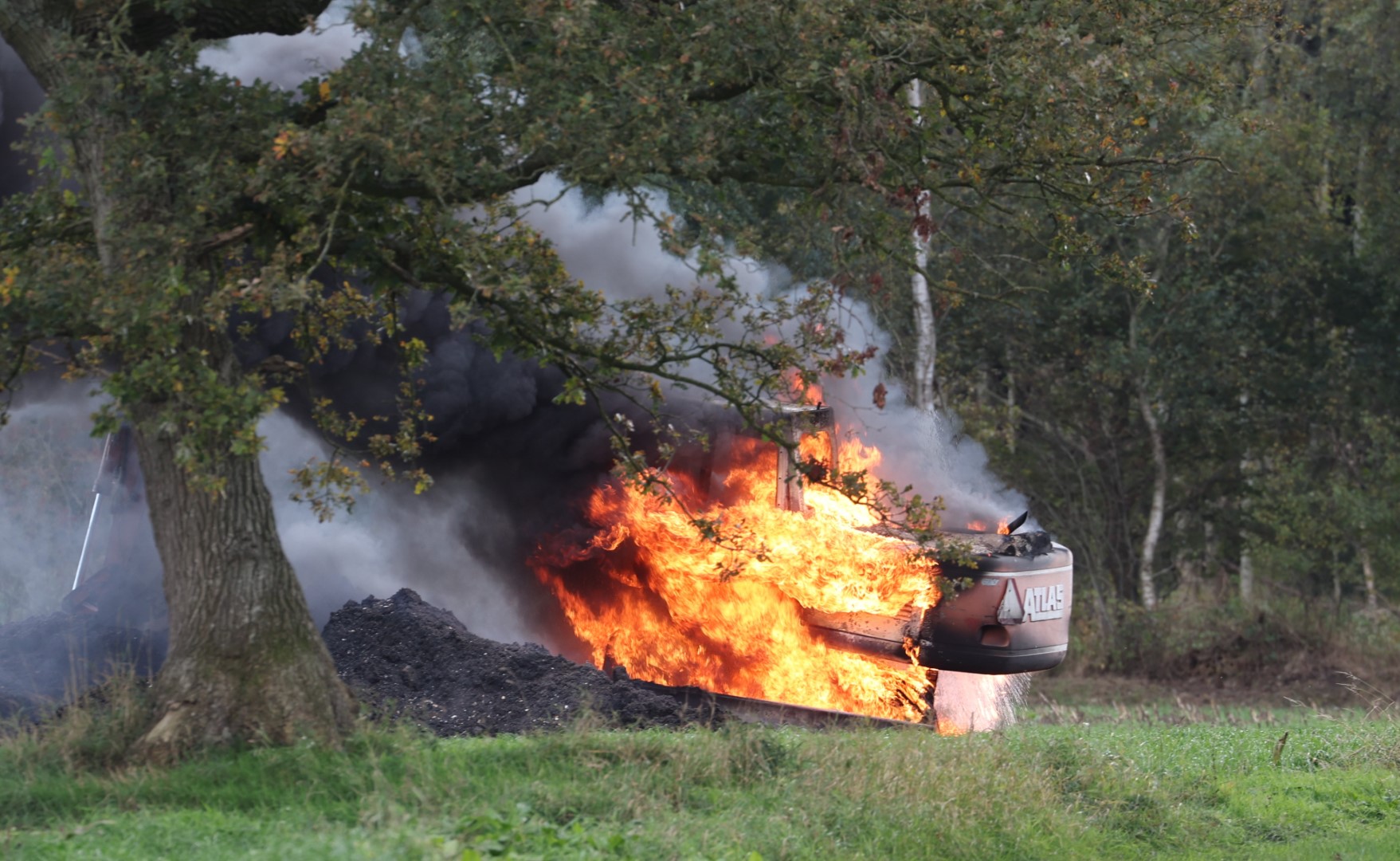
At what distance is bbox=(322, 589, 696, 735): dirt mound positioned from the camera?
30.2 ft

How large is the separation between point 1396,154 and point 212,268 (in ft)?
65.6

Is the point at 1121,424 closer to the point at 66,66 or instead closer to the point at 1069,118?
the point at 1069,118

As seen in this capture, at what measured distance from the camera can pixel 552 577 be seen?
1291cm

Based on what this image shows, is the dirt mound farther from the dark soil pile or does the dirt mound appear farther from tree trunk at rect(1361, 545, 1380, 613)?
tree trunk at rect(1361, 545, 1380, 613)

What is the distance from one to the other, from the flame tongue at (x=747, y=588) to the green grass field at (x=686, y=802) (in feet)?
3.99

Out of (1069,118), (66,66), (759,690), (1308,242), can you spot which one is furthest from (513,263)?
(1308,242)

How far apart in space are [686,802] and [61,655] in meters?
5.40

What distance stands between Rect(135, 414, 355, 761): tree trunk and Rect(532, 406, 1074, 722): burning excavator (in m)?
2.19

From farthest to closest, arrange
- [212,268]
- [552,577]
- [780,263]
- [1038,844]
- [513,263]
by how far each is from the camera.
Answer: [780,263], [552,577], [513,263], [212,268], [1038,844]

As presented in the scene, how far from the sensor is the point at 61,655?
400 inches

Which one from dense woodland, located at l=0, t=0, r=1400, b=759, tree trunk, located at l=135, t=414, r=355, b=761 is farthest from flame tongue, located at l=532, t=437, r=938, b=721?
tree trunk, located at l=135, t=414, r=355, b=761

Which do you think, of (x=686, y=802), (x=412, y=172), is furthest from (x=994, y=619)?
(x=412, y=172)

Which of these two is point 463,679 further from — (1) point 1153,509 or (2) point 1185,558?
(2) point 1185,558

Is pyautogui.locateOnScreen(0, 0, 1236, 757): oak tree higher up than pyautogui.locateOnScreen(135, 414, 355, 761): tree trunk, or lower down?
higher up
